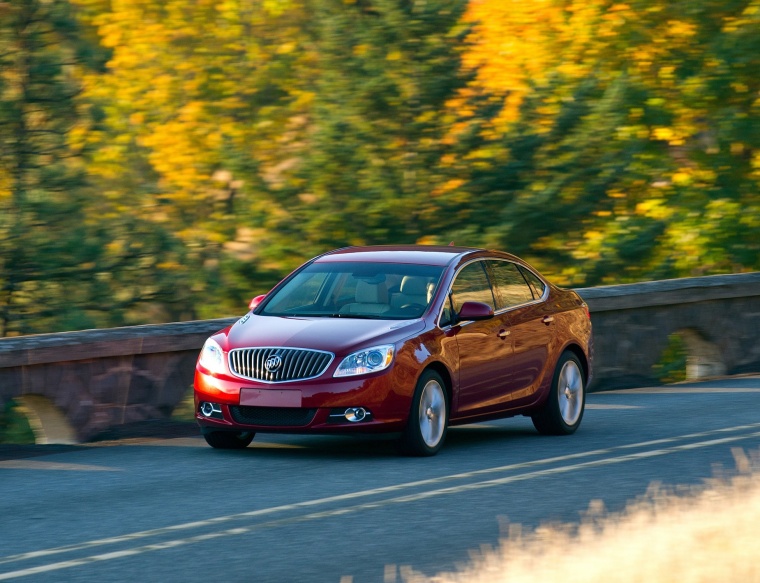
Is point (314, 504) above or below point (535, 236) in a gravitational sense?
above

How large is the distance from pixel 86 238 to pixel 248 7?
21221 millimetres

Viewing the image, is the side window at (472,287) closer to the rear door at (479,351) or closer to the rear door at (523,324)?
the rear door at (479,351)

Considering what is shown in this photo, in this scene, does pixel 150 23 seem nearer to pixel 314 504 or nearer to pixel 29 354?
pixel 29 354

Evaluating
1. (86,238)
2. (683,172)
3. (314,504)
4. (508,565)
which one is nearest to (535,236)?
(683,172)

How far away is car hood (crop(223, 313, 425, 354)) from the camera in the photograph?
1116 cm

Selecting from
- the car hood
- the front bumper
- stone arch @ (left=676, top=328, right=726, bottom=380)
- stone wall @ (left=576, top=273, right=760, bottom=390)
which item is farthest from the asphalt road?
stone arch @ (left=676, top=328, right=726, bottom=380)

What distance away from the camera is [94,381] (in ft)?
42.0

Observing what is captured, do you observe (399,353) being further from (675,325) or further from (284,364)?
(675,325)

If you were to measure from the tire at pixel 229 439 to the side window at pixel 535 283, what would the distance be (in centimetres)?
288

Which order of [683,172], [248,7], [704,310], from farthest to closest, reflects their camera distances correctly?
1. [248,7]
2. [683,172]
3. [704,310]

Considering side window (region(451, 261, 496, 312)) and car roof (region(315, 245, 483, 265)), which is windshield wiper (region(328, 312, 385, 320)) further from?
car roof (region(315, 245, 483, 265))

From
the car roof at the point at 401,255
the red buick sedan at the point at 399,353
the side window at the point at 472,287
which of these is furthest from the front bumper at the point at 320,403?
the car roof at the point at 401,255

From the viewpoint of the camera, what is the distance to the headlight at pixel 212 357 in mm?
11430

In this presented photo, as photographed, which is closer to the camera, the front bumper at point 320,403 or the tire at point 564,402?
the front bumper at point 320,403
